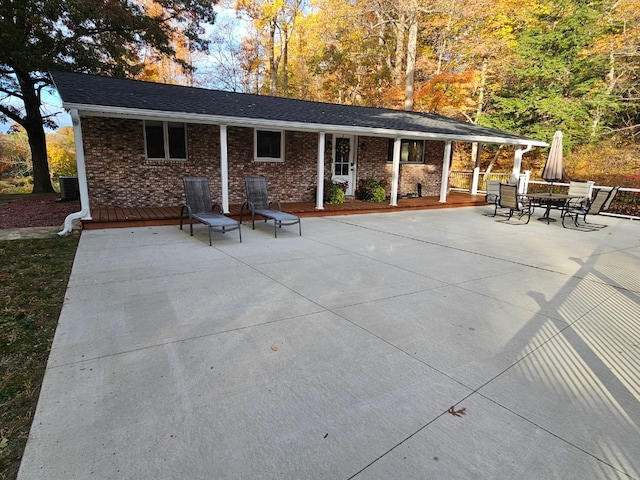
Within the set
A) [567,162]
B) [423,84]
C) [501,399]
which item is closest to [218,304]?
[501,399]

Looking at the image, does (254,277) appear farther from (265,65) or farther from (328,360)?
(265,65)

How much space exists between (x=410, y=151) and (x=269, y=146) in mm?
5876

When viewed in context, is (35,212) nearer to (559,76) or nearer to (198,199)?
(198,199)

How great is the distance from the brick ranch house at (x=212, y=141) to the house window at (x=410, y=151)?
9.7 inches

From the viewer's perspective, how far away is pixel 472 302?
13.3ft

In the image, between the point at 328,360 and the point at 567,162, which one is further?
the point at 567,162

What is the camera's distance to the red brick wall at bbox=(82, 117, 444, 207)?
8805 millimetres

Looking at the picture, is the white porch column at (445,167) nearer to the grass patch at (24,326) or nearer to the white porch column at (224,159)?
the white porch column at (224,159)

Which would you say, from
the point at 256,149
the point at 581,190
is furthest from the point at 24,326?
the point at 581,190

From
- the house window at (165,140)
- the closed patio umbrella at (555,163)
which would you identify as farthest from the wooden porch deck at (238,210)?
the closed patio umbrella at (555,163)

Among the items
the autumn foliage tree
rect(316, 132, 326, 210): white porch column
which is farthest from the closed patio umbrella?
the autumn foliage tree

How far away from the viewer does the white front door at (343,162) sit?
40.2 ft

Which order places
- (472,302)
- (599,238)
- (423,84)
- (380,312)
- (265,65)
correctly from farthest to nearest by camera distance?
(265,65)
(423,84)
(599,238)
(472,302)
(380,312)

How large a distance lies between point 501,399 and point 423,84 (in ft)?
70.5
